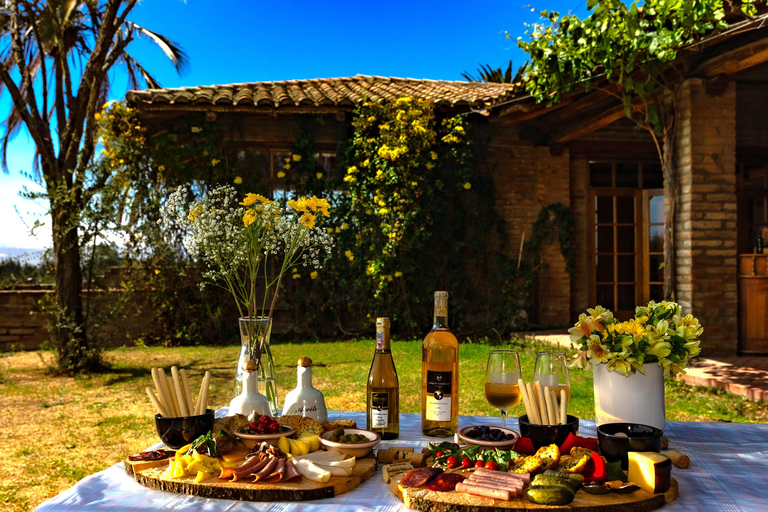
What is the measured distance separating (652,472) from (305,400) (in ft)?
2.55

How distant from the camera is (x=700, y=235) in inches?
196

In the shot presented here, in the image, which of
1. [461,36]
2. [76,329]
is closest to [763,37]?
[76,329]

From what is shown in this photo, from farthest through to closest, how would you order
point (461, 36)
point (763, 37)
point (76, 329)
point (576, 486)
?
point (461, 36), point (76, 329), point (763, 37), point (576, 486)

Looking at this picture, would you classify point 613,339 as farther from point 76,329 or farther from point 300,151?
point 300,151

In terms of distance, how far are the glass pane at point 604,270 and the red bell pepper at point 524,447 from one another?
6925 mm

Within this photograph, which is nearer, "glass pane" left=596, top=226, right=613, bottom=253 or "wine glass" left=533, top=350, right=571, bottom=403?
"wine glass" left=533, top=350, right=571, bottom=403

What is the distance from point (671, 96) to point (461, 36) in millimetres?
12590

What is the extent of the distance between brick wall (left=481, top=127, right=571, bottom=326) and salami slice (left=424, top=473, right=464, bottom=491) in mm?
6495

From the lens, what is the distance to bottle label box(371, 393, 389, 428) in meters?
1.40

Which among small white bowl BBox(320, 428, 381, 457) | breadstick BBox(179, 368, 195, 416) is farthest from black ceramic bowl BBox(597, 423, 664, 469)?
breadstick BBox(179, 368, 195, 416)

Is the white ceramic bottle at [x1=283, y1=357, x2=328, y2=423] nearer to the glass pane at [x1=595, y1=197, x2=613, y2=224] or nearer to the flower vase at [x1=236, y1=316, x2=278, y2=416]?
the flower vase at [x1=236, y1=316, x2=278, y2=416]

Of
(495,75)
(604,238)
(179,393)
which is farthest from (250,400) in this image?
(495,75)

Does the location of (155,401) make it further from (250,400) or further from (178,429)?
(250,400)

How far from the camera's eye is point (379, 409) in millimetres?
1400
